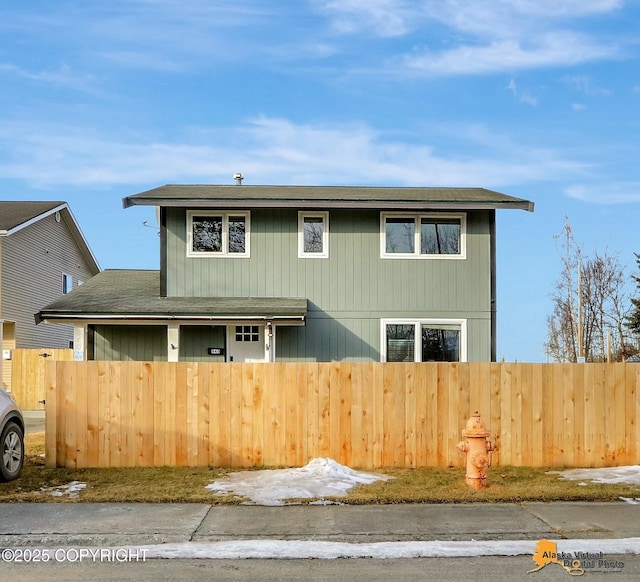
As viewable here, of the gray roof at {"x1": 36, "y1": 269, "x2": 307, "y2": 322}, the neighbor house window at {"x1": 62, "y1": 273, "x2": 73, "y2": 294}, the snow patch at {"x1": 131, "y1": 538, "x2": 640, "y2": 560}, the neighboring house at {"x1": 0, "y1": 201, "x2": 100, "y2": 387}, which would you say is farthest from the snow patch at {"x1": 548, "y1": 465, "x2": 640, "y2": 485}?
the neighbor house window at {"x1": 62, "y1": 273, "x2": 73, "y2": 294}

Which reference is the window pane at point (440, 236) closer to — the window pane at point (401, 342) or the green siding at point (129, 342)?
the window pane at point (401, 342)

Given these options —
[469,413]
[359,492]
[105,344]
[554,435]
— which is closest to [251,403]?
[359,492]

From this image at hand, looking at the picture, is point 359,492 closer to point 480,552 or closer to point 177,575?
point 480,552

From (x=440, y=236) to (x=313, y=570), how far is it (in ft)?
43.3

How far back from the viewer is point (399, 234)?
1830cm

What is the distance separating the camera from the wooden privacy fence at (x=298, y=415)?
10516mm

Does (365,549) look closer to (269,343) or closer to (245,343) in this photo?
(269,343)

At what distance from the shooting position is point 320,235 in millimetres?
18266

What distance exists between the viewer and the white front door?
18031 millimetres

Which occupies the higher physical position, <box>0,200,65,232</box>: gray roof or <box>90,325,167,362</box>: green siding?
<box>0,200,65,232</box>: gray roof

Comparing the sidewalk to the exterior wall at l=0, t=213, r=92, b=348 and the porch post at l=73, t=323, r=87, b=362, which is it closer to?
the porch post at l=73, t=323, r=87, b=362

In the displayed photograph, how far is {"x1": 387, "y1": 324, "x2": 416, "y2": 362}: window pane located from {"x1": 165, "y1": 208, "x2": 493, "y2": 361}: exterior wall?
0.94 feet

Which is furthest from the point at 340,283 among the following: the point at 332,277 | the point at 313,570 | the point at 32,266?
the point at 32,266

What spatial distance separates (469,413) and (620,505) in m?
2.79
